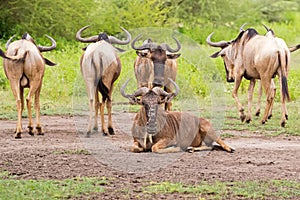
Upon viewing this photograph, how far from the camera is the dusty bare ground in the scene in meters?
8.88

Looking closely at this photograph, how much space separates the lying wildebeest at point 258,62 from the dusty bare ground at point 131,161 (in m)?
1.89

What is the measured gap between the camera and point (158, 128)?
1083cm

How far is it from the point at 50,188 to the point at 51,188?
0.4 inches

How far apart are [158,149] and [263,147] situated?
204cm

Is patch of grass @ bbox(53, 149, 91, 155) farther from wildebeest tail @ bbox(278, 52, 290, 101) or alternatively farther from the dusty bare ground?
wildebeest tail @ bbox(278, 52, 290, 101)

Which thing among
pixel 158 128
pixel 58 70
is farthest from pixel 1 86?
pixel 158 128

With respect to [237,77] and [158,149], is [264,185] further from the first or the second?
[237,77]

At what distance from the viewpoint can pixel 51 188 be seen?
8.08 m

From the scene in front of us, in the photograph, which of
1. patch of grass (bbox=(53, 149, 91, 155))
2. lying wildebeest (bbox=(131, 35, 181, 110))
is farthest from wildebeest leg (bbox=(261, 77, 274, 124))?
patch of grass (bbox=(53, 149, 91, 155))

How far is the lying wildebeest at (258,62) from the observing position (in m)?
14.5

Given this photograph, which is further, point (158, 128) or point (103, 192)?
point (158, 128)

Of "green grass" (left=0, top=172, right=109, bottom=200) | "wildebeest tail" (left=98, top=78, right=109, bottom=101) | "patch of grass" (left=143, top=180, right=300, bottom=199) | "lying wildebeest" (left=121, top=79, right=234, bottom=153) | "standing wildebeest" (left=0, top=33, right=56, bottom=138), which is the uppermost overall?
"standing wildebeest" (left=0, top=33, right=56, bottom=138)

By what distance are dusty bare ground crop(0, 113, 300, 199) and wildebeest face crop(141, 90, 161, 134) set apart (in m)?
0.40

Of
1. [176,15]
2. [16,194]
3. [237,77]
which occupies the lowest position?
[16,194]
